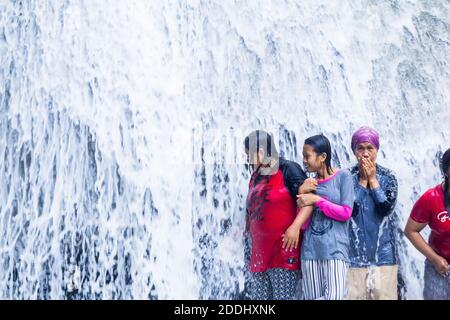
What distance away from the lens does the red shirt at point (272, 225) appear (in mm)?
4008

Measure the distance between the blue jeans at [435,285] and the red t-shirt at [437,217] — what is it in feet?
0.38

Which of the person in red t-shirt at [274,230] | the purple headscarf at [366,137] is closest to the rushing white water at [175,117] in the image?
the person in red t-shirt at [274,230]

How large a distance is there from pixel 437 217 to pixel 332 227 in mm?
625

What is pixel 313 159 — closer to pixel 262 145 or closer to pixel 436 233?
pixel 262 145

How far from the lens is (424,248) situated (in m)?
3.92

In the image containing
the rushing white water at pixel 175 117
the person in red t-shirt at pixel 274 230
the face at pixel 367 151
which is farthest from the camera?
the rushing white water at pixel 175 117

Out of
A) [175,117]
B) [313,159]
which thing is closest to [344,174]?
[313,159]

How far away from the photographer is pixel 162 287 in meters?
4.77

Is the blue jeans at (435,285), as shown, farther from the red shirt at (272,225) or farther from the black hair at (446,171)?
the red shirt at (272,225)

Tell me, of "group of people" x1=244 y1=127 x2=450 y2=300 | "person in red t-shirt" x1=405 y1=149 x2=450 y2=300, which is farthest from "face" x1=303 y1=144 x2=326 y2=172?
"person in red t-shirt" x1=405 y1=149 x2=450 y2=300

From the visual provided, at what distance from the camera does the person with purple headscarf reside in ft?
Result: 13.4

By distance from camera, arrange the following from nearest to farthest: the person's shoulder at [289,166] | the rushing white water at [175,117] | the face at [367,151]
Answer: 1. the person's shoulder at [289,166]
2. the face at [367,151]
3. the rushing white water at [175,117]

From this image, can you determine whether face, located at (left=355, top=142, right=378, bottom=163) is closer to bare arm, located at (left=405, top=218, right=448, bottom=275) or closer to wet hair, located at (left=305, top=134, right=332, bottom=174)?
wet hair, located at (left=305, top=134, right=332, bottom=174)
